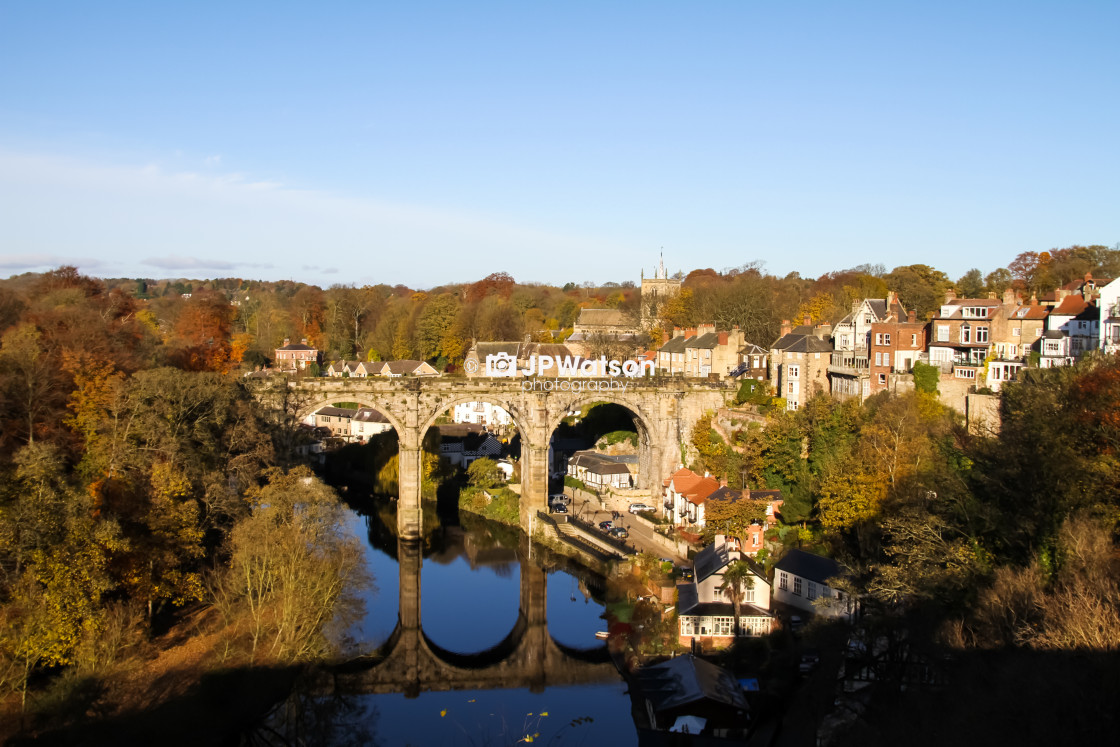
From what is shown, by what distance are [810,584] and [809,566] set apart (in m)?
0.74

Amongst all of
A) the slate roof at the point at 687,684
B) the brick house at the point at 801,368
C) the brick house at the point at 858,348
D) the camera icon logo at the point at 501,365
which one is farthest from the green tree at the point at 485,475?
the slate roof at the point at 687,684

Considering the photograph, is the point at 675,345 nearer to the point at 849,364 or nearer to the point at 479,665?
the point at 849,364

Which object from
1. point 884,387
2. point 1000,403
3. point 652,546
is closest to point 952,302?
point 884,387

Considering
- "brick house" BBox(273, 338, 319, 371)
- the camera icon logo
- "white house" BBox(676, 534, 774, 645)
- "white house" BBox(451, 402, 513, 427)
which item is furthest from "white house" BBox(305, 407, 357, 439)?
"white house" BBox(676, 534, 774, 645)

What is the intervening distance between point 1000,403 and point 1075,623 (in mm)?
20393

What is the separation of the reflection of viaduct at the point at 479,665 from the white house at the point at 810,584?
6826 millimetres

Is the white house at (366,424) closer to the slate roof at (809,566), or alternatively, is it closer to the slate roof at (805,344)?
the slate roof at (805,344)

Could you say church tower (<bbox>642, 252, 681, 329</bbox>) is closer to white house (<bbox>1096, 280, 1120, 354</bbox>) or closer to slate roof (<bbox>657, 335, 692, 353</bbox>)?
slate roof (<bbox>657, 335, 692, 353</bbox>)

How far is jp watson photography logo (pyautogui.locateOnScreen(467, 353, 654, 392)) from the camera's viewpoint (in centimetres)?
4678

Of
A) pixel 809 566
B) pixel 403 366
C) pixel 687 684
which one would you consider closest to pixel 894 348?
pixel 809 566

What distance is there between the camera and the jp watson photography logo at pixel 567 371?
46.8 metres

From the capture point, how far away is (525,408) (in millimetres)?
46594

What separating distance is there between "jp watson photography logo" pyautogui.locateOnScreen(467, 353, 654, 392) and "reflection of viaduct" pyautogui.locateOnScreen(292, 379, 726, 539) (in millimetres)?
338

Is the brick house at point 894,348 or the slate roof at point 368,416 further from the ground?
the brick house at point 894,348
